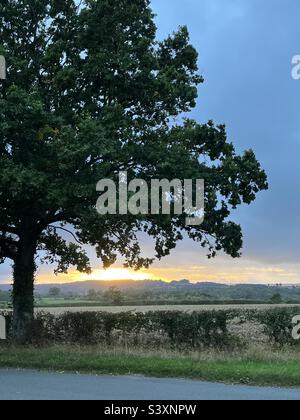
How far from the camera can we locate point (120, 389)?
11.2 metres

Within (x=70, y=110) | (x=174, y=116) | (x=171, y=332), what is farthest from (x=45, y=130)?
(x=171, y=332)

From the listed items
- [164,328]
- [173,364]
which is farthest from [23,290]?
[173,364]

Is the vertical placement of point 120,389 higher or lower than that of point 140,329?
lower

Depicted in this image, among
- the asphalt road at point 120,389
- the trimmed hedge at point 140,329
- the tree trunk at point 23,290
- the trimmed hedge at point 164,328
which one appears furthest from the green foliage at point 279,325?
the tree trunk at point 23,290

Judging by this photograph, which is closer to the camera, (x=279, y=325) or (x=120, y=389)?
(x=120, y=389)

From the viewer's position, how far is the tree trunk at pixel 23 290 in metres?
19.7

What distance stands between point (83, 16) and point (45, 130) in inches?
180

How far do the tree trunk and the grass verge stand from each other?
2.60m

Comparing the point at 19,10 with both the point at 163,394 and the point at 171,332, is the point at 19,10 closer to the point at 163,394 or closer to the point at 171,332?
the point at 171,332

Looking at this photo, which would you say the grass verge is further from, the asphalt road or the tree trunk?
the tree trunk

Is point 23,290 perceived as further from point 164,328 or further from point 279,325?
point 279,325

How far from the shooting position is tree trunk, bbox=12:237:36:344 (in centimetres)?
1973

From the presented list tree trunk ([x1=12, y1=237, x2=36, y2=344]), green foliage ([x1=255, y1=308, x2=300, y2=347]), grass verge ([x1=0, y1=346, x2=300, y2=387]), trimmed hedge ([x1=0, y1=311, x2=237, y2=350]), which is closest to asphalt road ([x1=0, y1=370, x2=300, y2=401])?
grass verge ([x1=0, y1=346, x2=300, y2=387])

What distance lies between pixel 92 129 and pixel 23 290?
296 inches
